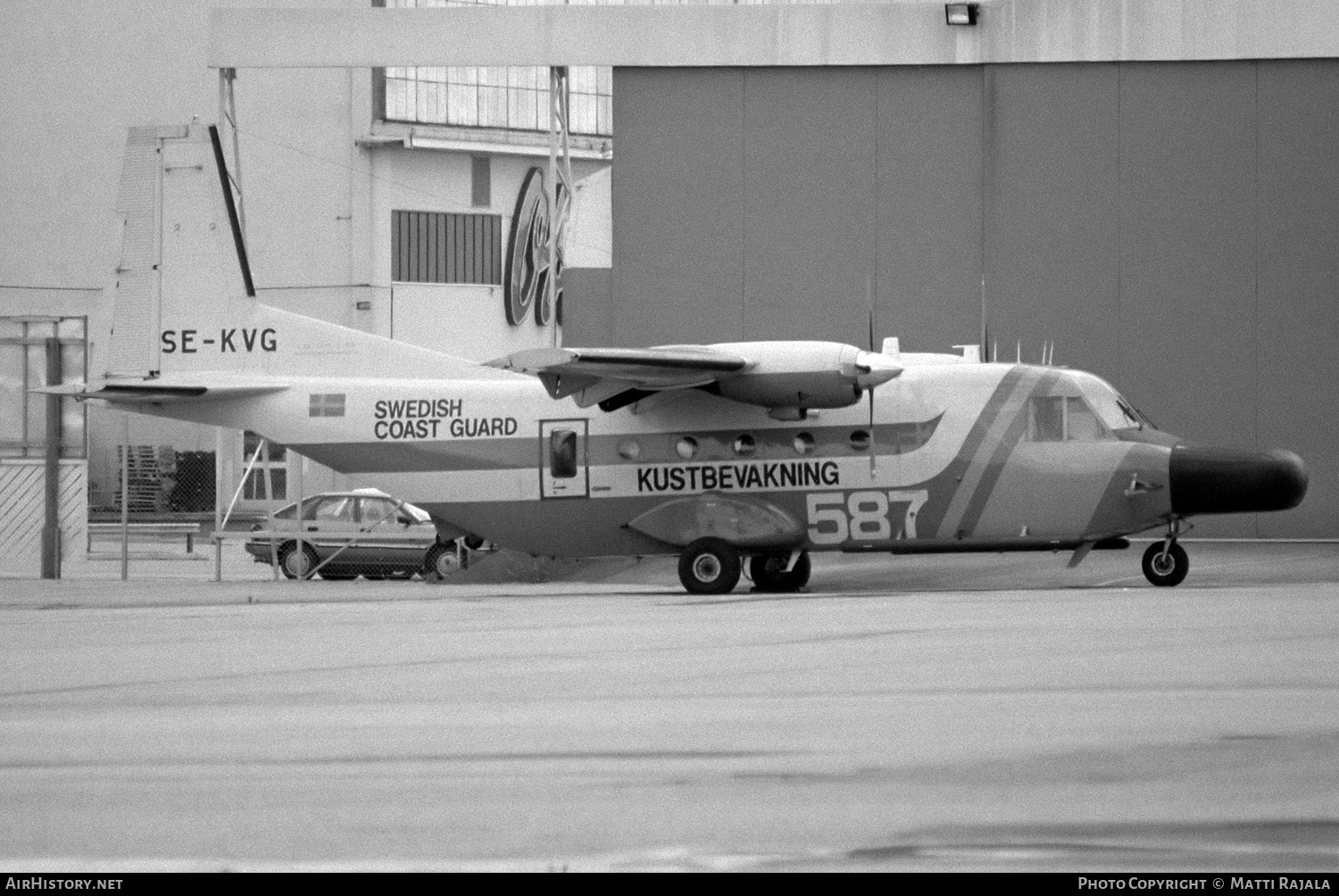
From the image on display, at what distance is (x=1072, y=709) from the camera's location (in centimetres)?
650

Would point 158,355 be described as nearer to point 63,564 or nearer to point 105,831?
point 63,564

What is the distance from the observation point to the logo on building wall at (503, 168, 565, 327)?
48.6 m

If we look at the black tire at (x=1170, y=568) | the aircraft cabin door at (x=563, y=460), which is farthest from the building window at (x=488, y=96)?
the black tire at (x=1170, y=568)

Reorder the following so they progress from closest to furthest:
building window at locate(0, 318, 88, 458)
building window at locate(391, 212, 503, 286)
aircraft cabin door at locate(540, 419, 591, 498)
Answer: aircraft cabin door at locate(540, 419, 591, 498)
building window at locate(0, 318, 88, 458)
building window at locate(391, 212, 503, 286)

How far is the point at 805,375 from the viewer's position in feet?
60.0

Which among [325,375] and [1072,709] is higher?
[325,375]

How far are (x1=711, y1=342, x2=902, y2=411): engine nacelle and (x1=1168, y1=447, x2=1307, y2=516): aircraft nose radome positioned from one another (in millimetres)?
3218

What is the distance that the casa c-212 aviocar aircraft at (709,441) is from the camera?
18.1 metres

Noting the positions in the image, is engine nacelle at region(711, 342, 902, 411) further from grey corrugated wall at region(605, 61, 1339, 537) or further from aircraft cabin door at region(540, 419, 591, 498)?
grey corrugated wall at region(605, 61, 1339, 537)

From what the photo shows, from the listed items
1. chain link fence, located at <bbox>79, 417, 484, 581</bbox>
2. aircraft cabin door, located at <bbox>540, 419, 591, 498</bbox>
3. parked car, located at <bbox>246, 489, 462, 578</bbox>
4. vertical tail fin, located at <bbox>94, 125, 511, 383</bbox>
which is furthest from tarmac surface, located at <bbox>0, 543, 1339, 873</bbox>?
parked car, located at <bbox>246, 489, 462, 578</bbox>

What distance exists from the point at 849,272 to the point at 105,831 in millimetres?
20942

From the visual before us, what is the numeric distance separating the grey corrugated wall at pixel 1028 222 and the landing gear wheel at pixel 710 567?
6.85m

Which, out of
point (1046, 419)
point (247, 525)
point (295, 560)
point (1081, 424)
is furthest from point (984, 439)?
point (247, 525)

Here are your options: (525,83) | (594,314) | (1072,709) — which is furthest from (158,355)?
(525,83)
